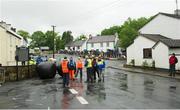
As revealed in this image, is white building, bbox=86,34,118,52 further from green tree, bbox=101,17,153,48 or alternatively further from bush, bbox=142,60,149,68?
bush, bbox=142,60,149,68

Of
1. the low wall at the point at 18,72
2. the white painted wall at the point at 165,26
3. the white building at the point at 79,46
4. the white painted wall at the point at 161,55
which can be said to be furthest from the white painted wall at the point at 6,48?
the white building at the point at 79,46

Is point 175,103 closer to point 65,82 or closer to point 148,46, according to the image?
point 65,82

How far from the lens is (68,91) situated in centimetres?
1648

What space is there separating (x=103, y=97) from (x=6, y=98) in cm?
435

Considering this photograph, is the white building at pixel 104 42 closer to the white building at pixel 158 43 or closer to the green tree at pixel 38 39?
the green tree at pixel 38 39

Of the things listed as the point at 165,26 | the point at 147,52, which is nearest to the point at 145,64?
the point at 147,52

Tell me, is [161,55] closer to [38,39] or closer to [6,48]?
[6,48]

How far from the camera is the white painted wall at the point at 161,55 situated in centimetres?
3004

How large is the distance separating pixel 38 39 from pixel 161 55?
357 ft

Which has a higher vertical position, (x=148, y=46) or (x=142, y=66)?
(x=148, y=46)

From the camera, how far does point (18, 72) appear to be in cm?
2495

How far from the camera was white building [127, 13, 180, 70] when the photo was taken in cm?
3044

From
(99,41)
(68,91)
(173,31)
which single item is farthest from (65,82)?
(99,41)

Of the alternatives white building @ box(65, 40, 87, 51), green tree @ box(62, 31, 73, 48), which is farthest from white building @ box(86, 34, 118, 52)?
green tree @ box(62, 31, 73, 48)
